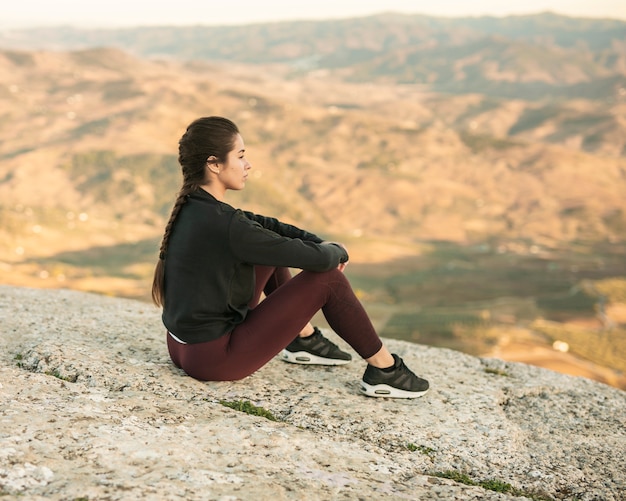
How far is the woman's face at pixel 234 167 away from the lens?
5.84 m

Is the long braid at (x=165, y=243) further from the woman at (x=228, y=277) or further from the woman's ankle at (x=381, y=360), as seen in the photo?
the woman's ankle at (x=381, y=360)

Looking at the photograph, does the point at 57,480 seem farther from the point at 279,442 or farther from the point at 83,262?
the point at 83,262

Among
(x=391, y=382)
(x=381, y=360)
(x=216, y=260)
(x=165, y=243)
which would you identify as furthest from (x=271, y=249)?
(x=391, y=382)

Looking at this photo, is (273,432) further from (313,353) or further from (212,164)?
(212,164)

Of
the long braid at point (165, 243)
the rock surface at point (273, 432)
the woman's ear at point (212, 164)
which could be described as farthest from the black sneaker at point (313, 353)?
the woman's ear at point (212, 164)

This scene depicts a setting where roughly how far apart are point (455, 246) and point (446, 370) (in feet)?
576

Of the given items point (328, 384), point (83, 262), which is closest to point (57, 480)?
point (328, 384)

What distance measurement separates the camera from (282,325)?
608cm

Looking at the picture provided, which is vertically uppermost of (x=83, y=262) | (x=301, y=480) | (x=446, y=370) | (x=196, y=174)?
(x=196, y=174)

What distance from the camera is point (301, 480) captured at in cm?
496

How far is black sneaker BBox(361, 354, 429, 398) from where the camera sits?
673 centimetres

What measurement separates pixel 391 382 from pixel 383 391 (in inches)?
5.1

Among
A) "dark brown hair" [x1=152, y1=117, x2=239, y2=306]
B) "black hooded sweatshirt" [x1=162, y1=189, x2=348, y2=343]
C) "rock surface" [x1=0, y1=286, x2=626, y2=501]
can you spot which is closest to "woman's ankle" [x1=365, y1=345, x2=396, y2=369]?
"rock surface" [x1=0, y1=286, x2=626, y2=501]

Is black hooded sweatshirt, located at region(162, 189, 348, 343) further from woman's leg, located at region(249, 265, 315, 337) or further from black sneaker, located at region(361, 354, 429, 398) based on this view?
black sneaker, located at region(361, 354, 429, 398)
